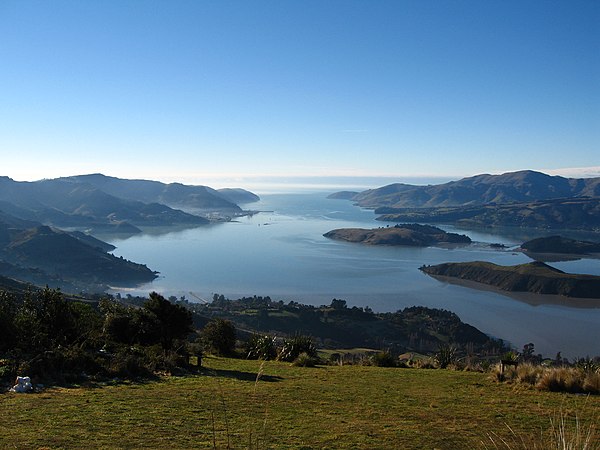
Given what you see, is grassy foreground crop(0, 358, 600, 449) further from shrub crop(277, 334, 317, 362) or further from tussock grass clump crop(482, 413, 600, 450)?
shrub crop(277, 334, 317, 362)

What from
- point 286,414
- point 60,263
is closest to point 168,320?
point 286,414

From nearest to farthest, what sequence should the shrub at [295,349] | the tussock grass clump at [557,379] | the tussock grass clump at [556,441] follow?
the tussock grass clump at [556,441], the tussock grass clump at [557,379], the shrub at [295,349]

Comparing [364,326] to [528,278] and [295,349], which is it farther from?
[295,349]

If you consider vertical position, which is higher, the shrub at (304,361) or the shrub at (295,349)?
the shrub at (304,361)

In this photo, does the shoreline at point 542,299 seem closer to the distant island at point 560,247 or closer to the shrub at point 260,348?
the distant island at point 560,247

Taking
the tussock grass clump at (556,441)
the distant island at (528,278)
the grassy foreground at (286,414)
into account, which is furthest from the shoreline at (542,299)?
the tussock grass clump at (556,441)

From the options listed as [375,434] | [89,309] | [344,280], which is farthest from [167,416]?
[344,280]

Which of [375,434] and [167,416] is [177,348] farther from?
[375,434]

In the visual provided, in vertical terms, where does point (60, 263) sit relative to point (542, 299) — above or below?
above
